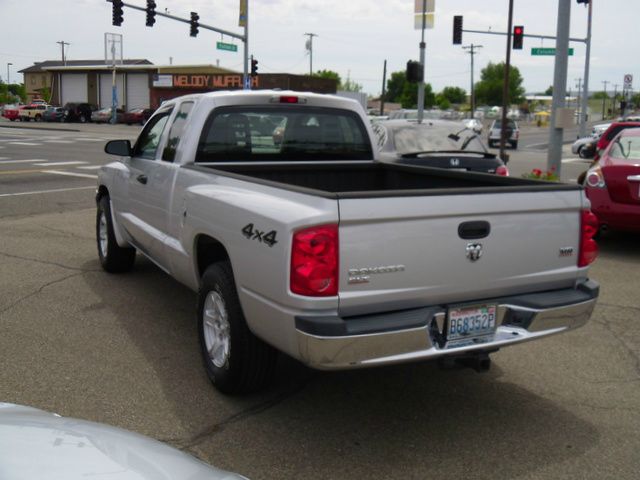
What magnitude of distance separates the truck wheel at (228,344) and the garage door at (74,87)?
272ft

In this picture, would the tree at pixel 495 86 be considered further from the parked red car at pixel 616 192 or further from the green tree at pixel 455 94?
the parked red car at pixel 616 192

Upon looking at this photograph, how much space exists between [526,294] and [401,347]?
3.08 feet

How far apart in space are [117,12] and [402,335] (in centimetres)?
3156

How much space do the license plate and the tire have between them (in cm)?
441

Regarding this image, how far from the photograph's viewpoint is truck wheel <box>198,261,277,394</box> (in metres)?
Result: 4.27

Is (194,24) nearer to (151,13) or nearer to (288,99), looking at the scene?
(151,13)

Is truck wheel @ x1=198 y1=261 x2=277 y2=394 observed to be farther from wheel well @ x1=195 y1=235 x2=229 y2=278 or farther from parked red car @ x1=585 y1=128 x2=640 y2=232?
parked red car @ x1=585 y1=128 x2=640 y2=232

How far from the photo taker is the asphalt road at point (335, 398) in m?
3.80

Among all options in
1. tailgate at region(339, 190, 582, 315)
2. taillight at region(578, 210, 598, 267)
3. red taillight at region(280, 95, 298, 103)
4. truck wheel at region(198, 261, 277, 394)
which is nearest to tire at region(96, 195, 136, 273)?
red taillight at region(280, 95, 298, 103)

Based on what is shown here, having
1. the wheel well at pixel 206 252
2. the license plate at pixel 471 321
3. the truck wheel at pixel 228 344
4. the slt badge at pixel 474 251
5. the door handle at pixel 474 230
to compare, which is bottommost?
the truck wheel at pixel 228 344

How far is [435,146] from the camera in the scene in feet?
37.1

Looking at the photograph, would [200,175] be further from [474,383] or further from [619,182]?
[619,182]

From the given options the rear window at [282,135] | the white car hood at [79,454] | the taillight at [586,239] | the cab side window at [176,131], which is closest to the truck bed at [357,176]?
the rear window at [282,135]

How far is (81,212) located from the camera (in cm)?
1234
